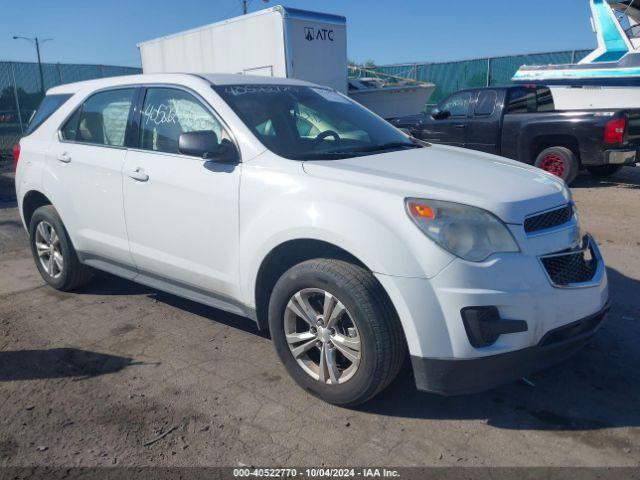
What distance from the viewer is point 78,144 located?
4668mm

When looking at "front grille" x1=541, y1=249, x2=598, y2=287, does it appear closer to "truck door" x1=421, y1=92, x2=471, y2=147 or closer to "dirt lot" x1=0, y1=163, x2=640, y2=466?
"dirt lot" x1=0, y1=163, x2=640, y2=466

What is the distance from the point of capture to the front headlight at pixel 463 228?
8.91 ft

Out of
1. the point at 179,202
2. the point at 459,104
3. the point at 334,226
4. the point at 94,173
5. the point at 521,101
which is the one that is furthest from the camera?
the point at 459,104

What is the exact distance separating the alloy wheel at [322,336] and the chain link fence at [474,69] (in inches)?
619

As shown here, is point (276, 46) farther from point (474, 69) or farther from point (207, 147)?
point (474, 69)

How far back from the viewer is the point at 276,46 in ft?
35.9

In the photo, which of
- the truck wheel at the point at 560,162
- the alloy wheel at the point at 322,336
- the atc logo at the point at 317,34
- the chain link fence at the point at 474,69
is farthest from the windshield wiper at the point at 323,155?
the chain link fence at the point at 474,69

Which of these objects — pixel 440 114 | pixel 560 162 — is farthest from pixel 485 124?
pixel 560 162

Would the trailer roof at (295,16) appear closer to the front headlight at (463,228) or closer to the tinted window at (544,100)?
the tinted window at (544,100)

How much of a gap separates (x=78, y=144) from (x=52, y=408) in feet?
7.35

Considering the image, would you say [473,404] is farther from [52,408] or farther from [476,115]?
[476,115]

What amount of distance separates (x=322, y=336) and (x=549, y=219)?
132 centimetres

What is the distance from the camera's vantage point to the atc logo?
11.2 meters

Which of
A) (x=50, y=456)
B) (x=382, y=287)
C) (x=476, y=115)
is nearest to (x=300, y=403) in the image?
(x=382, y=287)
